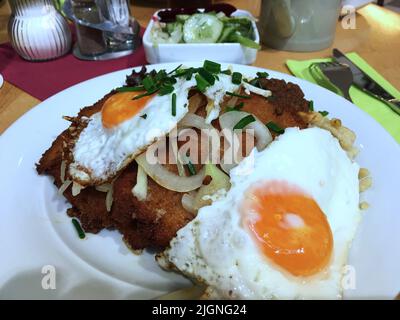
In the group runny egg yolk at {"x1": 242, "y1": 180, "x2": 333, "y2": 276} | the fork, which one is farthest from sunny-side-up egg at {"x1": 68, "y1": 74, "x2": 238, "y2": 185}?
the fork

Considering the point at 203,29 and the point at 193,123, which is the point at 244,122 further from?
the point at 203,29

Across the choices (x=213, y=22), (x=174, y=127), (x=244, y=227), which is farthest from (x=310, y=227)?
(x=213, y=22)

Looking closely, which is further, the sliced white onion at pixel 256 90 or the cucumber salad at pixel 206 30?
the cucumber salad at pixel 206 30

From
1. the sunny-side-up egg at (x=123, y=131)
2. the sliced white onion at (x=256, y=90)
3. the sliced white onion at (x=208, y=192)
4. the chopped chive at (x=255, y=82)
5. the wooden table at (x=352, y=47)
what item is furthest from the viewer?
the wooden table at (x=352, y=47)

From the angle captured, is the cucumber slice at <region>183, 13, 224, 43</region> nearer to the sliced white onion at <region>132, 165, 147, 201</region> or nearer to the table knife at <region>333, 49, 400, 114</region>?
the table knife at <region>333, 49, 400, 114</region>

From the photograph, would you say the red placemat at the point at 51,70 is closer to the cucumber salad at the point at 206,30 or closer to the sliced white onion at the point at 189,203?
the cucumber salad at the point at 206,30

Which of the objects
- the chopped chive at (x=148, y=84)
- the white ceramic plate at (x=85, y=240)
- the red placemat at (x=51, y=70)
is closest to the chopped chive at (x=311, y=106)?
the white ceramic plate at (x=85, y=240)
